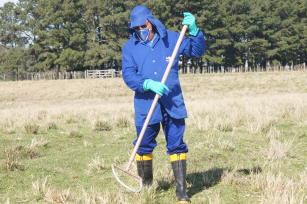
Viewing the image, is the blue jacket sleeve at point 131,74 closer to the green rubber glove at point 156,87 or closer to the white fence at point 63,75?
the green rubber glove at point 156,87

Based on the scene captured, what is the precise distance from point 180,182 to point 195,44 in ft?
5.09

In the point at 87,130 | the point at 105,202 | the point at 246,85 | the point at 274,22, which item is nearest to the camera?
the point at 105,202

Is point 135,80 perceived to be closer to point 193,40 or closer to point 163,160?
point 193,40

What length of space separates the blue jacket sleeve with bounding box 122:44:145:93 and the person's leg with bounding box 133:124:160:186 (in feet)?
1.70

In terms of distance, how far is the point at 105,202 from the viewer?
167 inches

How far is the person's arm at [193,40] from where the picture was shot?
454 centimetres

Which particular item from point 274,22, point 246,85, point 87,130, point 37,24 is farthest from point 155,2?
point 87,130

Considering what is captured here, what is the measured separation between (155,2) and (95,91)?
91.9 feet

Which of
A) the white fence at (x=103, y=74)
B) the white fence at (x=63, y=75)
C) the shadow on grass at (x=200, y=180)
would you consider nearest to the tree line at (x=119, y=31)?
the white fence at (x=63, y=75)

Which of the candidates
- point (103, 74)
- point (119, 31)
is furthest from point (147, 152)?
point (119, 31)

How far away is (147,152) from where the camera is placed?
4.84 m

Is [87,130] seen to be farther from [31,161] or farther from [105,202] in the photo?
[105,202]

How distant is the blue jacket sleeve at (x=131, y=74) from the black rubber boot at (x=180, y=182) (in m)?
0.93

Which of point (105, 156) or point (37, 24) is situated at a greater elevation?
point (37, 24)
